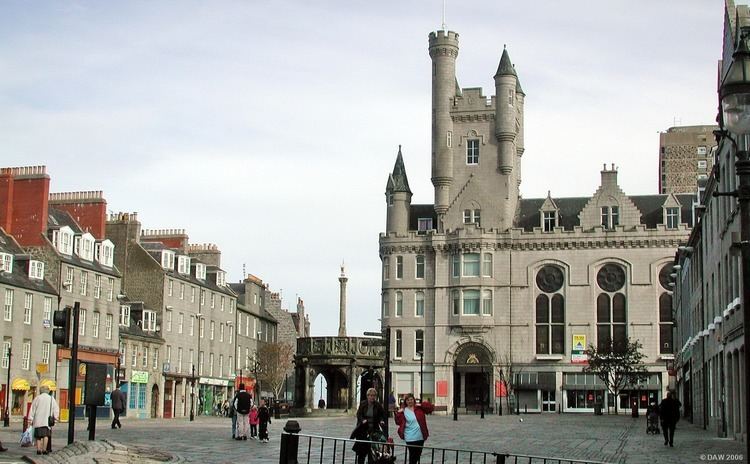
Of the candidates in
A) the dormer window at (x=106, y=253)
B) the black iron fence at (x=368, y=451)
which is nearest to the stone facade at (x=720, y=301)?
the black iron fence at (x=368, y=451)

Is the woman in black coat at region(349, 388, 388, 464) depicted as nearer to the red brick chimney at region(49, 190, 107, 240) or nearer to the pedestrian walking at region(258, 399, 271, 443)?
the pedestrian walking at region(258, 399, 271, 443)

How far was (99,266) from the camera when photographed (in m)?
70.6

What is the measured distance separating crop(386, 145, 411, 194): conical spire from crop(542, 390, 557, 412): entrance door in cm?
2311

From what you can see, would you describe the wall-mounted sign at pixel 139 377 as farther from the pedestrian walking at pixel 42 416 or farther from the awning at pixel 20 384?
the pedestrian walking at pixel 42 416

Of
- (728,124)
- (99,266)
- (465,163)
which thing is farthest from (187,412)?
(728,124)

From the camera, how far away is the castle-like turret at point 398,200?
98562 mm

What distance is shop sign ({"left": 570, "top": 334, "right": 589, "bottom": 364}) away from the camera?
297 feet

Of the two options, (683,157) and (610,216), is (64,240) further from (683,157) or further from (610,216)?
(683,157)

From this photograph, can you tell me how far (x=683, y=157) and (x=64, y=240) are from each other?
113 meters

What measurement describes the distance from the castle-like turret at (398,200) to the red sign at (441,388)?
1413 cm

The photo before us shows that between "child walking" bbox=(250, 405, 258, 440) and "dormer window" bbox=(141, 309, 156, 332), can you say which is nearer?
"child walking" bbox=(250, 405, 258, 440)

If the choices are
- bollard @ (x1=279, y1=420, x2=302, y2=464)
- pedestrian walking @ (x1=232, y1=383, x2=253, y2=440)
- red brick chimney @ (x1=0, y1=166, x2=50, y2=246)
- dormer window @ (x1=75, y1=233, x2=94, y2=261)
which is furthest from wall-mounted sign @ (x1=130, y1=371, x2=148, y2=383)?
bollard @ (x1=279, y1=420, x2=302, y2=464)

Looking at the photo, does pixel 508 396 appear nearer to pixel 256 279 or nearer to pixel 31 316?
pixel 256 279

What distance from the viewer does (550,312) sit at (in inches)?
3634
